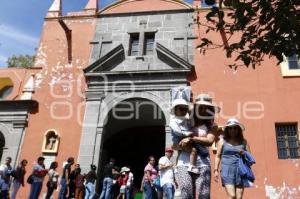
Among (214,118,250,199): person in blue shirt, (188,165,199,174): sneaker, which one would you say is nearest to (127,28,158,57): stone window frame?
(214,118,250,199): person in blue shirt

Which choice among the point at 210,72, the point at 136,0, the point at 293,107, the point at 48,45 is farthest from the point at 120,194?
the point at 136,0

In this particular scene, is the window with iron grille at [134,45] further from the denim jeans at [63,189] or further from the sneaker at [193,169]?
the sneaker at [193,169]

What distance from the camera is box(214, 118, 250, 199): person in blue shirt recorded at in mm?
5102

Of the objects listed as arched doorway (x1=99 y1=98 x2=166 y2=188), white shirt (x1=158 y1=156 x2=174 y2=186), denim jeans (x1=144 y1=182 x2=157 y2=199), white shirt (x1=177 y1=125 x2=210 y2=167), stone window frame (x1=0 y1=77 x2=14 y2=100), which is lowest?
white shirt (x1=177 y1=125 x2=210 y2=167)

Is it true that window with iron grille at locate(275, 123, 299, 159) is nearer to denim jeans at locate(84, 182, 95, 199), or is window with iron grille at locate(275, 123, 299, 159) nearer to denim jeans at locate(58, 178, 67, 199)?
denim jeans at locate(84, 182, 95, 199)

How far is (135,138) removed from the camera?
1630 cm

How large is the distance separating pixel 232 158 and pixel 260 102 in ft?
24.7

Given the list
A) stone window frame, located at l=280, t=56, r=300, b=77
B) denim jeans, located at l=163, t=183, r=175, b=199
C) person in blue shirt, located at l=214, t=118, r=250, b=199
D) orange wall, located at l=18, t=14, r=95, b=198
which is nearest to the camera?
person in blue shirt, located at l=214, t=118, r=250, b=199

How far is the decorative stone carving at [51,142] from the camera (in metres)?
12.7

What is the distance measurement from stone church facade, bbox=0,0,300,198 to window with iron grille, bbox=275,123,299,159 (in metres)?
0.03

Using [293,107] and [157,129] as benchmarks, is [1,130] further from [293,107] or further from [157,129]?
[293,107]

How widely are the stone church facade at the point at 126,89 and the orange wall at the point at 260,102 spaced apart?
1.2 inches

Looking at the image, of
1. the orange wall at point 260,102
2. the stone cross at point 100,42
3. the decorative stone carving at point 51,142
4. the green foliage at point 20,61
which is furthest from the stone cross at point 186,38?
the green foliage at point 20,61

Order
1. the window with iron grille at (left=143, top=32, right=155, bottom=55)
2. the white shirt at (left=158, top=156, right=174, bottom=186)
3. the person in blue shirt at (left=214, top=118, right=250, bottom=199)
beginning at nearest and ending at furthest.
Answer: the person in blue shirt at (left=214, top=118, right=250, bottom=199), the white shirt at (left=158, top=156, right=174, bottom=186), the window with iron grille at (left=143, top=32, right=155, bottom=55)
